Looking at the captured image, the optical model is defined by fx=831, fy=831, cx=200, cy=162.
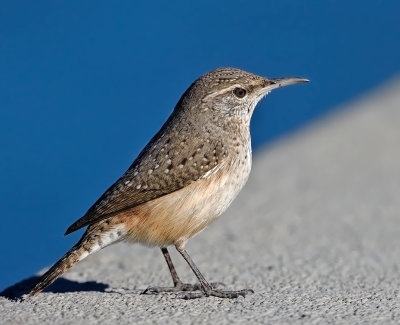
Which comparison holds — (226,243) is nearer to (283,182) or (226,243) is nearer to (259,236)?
(259,236)

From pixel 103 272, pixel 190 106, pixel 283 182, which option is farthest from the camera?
pixel 283 182

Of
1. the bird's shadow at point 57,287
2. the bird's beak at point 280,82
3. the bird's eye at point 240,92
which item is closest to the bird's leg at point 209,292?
the bird's shadow at point 57,287

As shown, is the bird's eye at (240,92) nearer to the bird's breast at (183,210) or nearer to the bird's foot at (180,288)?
the bird's breast at (183,210)

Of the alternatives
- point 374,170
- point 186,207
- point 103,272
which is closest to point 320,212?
point 374,170

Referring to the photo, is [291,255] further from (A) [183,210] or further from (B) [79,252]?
(B) [79,252]

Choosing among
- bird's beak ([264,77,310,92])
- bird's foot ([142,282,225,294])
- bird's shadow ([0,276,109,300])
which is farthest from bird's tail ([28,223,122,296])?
bird's beak ([264,77,310,92])
